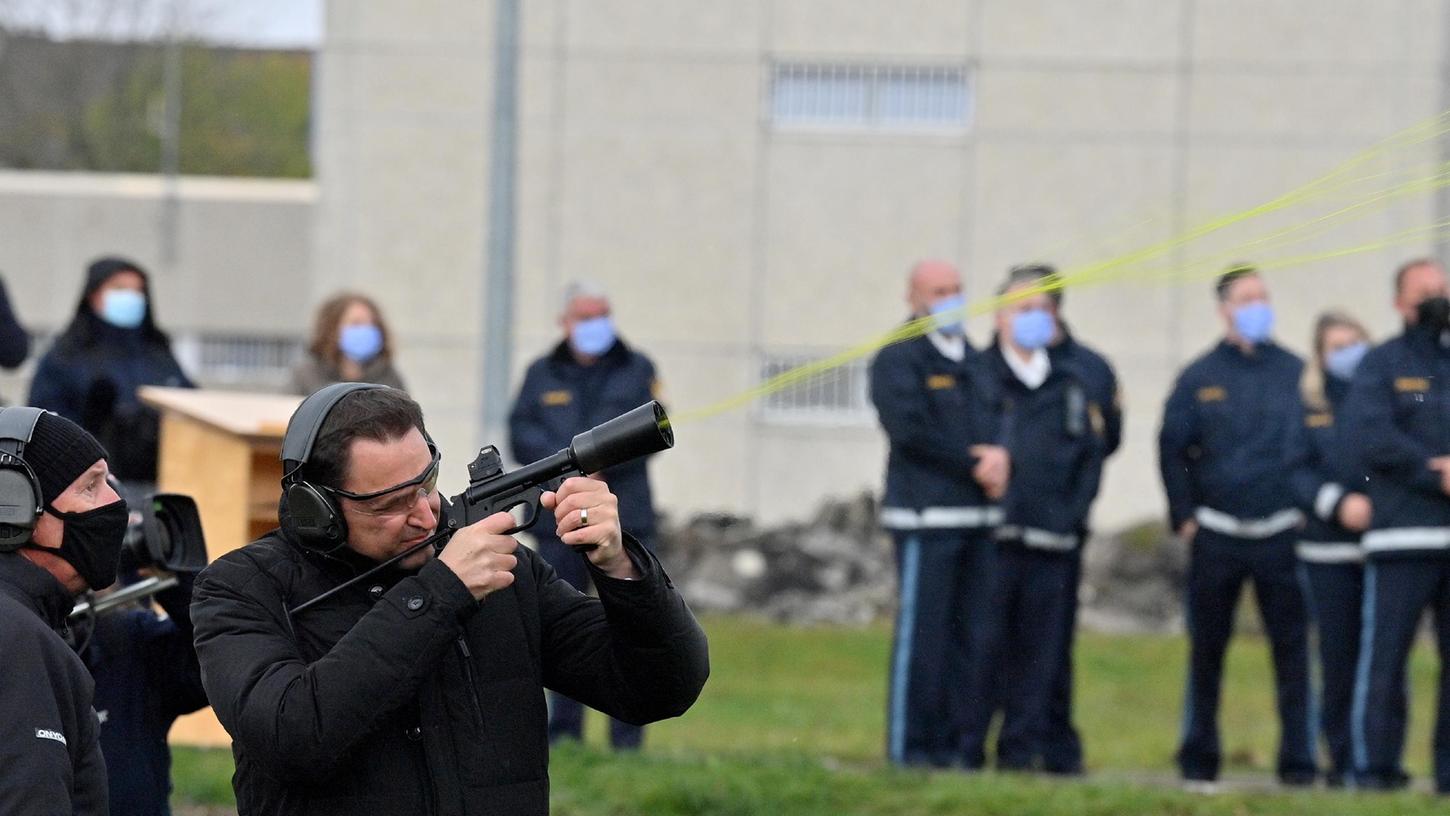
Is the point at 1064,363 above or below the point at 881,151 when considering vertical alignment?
below

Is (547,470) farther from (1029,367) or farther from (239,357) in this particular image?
(239,357)

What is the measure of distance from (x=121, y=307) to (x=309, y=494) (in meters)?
5.98

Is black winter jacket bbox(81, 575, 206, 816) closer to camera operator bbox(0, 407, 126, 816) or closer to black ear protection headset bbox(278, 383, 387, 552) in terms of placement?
camera operator bbox(0, 407, 126, 816)

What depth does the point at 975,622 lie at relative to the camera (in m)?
9.33

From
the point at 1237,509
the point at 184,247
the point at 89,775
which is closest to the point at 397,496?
the point at 89,775

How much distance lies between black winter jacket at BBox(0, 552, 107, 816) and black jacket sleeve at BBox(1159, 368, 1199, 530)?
21.9 feet

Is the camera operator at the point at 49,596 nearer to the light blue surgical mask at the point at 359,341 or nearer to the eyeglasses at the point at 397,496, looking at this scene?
the eyeglasses at the point at 397,496

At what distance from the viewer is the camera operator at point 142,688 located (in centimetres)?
487

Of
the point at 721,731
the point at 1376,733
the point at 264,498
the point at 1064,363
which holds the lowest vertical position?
the point at 721,731

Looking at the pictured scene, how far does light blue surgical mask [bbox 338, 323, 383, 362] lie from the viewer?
9.48m

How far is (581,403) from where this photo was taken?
9625 mm

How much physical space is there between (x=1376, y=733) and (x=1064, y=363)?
2.25 meters

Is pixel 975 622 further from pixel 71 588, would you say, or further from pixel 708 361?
pixel 708 361

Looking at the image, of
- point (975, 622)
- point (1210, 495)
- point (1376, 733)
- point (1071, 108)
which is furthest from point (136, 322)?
point (1071, 108)
